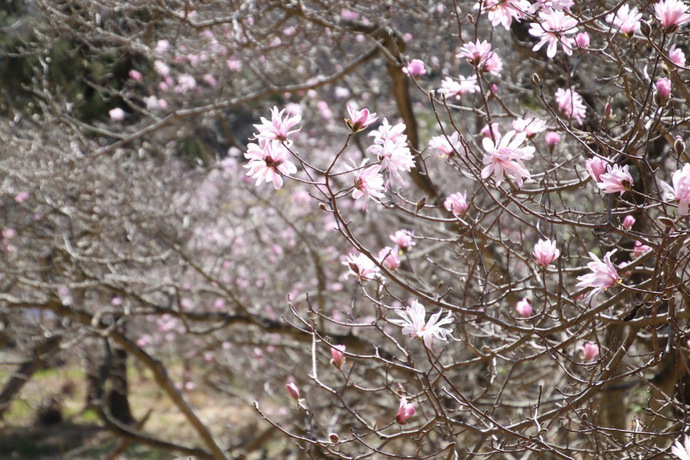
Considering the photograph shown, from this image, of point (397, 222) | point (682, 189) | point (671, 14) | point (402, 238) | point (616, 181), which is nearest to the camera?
point (682, 189)

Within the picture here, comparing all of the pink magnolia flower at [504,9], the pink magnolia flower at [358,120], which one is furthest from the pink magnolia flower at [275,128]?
the pink magnolia flower at [504,9]

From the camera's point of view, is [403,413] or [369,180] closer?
[369,180]

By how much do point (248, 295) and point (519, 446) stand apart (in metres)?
5.46

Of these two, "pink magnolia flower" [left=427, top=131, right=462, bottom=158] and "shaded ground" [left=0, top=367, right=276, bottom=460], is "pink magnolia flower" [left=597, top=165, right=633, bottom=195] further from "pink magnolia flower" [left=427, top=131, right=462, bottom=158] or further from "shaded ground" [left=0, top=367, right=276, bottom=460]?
"shaded ground" [left=0, top=367, right=276, bottom=460]

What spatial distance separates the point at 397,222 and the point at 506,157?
12.3 feet

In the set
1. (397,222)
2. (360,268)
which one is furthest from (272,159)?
(397,222)

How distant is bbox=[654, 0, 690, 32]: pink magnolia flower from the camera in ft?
6.01

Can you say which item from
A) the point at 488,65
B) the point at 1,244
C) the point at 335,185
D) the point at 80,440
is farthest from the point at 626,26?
the point at 80,440

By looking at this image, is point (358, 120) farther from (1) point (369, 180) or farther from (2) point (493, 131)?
(2) point (493, 131)

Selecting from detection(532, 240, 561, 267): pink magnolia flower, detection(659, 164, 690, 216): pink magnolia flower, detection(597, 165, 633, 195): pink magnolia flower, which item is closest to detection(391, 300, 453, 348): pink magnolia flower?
detection(532, 240, 561, 267): pink magnolia flower

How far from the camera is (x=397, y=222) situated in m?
5.53

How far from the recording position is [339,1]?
3639mm

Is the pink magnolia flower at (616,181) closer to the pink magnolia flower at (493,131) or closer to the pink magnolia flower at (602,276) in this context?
the pink magnolia flower at (602,276)

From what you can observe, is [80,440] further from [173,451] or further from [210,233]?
[173,451]
